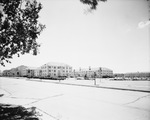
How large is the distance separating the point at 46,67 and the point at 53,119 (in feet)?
357

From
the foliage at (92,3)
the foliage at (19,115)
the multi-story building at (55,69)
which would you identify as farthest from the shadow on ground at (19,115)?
the multi-story building at (55,69)

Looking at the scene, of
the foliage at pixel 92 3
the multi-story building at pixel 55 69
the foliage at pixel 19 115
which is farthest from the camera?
the multi-story building at pixel 55 69

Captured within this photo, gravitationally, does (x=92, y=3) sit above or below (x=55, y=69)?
above

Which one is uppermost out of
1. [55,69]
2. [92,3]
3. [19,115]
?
[92,3]

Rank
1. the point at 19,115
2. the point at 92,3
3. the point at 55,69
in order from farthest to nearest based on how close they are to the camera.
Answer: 1. the point at 55,69
2. the point at 19,115
3. the point at 92,3

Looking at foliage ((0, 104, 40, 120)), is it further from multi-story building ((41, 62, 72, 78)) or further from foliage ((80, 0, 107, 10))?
multi-story building ((41, 62, 72, 78))

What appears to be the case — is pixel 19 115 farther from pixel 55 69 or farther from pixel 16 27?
pixel 55 69

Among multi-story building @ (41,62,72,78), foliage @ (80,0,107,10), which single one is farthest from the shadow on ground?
multi-story building @ (41,62,72,78)

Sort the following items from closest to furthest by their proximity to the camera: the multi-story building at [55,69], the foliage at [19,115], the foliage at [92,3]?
the foliage at [92,3] → the foliage at [19,115] → the multi-story building at [55,69]

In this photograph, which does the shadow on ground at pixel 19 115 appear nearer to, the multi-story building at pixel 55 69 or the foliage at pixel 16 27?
the foliage at pixel 16 27

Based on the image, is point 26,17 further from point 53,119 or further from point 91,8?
point 53,119

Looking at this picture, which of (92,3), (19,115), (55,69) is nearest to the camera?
(92,3)

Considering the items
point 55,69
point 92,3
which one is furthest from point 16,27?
point 55,69

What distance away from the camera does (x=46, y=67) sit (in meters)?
Result: 112
